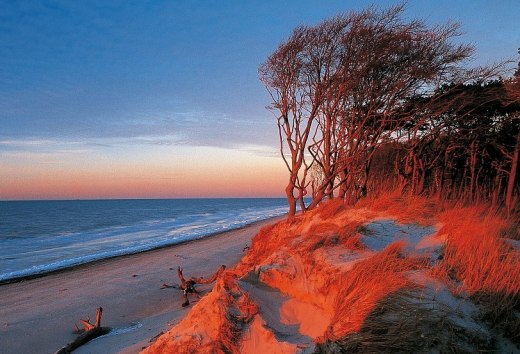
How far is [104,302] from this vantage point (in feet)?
34.7

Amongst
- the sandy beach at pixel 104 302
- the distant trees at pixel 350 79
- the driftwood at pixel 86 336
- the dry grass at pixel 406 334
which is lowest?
the sandy beach at pixel 104 302

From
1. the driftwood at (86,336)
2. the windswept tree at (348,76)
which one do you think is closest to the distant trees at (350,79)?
the windswept tree at (348,76)

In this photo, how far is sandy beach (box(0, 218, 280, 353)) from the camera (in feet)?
25.5

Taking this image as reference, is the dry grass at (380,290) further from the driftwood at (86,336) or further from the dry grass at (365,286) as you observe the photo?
the driftwood at (86,336)

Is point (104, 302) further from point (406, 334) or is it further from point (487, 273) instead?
point (487, 273)

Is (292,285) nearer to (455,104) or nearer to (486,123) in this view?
(455,104)

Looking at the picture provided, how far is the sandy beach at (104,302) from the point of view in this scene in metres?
7.77

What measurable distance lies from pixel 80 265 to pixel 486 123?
1936 centimetres

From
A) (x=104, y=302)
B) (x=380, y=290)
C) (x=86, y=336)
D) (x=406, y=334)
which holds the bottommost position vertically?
(x=104, y=302)

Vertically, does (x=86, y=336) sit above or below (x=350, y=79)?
below

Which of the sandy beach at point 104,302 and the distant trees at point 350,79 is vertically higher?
the distant trees at point 350,79

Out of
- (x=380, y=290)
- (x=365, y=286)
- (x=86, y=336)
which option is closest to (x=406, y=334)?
(x=380, y=290)

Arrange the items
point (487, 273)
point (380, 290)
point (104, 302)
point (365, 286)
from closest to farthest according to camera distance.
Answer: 1. point (380, 290)
2. point (365, 286)
3. point (487, 273)
4. point (104, 302)

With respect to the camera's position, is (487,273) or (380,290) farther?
(487,273)
